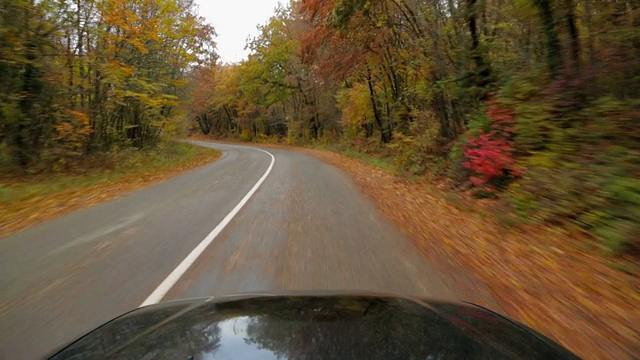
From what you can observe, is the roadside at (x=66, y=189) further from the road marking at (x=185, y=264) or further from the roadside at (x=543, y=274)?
the roadside at (x=543, y=274)

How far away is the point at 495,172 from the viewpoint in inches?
355

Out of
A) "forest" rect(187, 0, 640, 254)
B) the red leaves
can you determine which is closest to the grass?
"forest" rect(187, 0, 640, 254)

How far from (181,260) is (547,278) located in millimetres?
4530

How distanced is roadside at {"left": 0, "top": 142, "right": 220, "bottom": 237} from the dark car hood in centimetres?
683

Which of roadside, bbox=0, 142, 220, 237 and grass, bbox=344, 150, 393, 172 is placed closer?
roadside, bbox=0, 142, 220, 237

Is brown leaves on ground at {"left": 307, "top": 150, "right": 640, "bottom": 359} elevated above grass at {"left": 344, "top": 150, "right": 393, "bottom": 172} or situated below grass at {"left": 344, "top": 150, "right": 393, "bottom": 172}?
below

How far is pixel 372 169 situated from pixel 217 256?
1318 centimetres

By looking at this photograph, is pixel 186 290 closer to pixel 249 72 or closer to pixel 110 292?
pixel 110 292

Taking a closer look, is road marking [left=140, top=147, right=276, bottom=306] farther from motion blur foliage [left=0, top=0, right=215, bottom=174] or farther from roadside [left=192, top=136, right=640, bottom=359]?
motion blur foliage [left=0, top=0, right=215, bottom=174]

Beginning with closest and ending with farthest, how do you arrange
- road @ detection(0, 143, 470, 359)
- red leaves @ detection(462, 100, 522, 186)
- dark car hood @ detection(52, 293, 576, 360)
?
dark car hood @ detection(52, 293, 576, 360) < road @ detection(0, 143, 470, 359) < red leaves @ detection(462, 100, 522, 186)

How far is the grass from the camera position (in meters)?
18.2

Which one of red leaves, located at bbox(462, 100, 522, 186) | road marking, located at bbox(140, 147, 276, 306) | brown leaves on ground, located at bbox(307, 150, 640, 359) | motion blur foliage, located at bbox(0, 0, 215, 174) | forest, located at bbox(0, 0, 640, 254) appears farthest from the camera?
motion blur foliage, located at bbox(0, 0, 215, 174)

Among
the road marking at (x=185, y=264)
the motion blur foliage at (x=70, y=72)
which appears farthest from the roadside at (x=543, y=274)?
the motion blur foliage at (x=70, y=72)

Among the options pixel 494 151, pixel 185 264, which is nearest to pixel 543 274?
pixel 185 264
